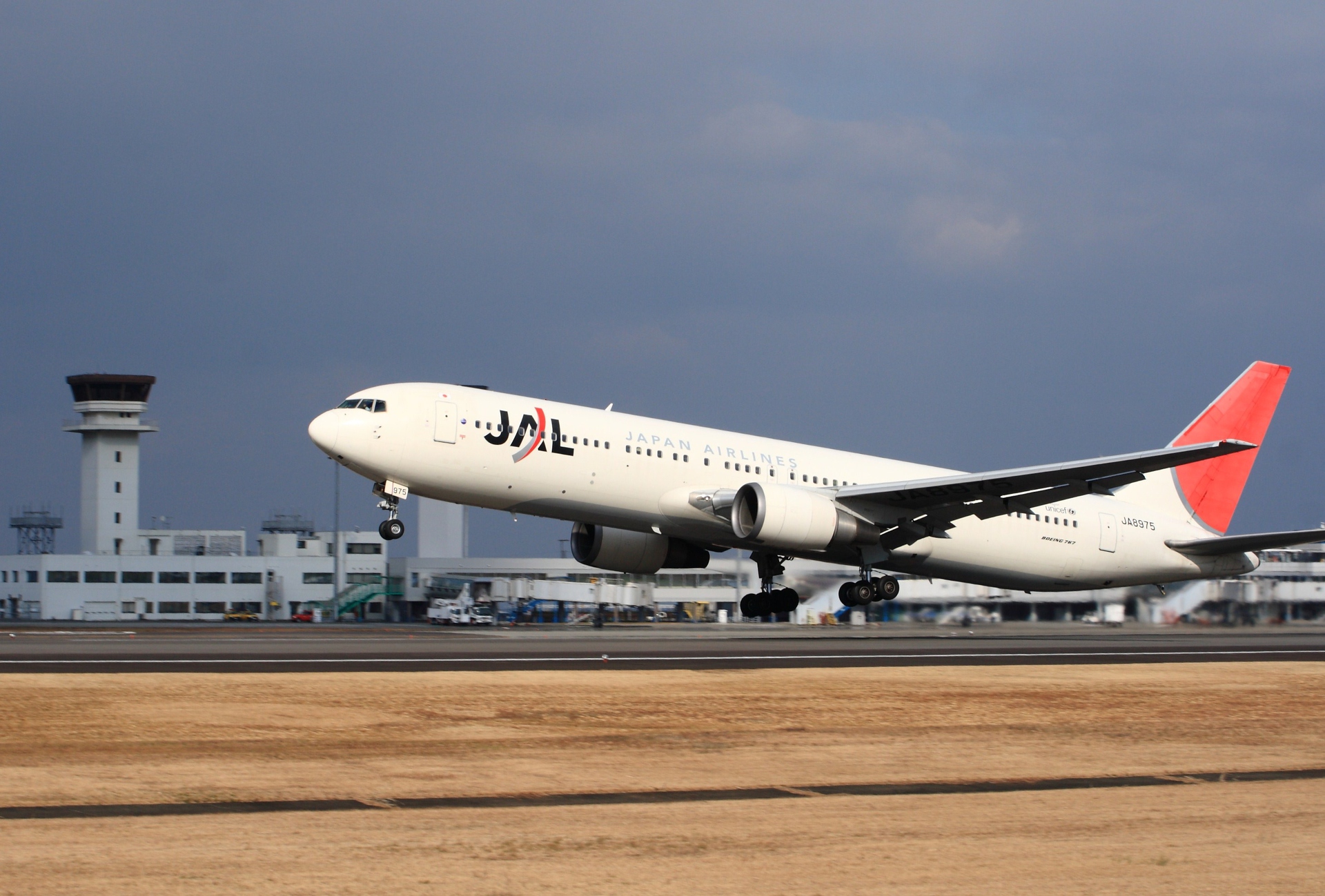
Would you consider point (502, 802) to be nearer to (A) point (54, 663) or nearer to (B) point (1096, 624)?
(A) point (54, 663)

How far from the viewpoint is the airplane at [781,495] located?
108ft

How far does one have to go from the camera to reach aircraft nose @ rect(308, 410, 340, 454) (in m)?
32.6

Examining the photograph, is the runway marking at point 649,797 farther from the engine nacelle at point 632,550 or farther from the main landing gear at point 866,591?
the engine nacelle at point 632,550

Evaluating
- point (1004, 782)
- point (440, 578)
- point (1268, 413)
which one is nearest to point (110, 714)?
point (1004, 782)

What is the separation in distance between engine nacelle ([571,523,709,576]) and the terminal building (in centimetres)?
1336

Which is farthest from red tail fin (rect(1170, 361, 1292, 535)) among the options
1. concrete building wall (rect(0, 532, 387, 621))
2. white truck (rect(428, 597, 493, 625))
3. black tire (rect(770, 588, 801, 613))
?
concrete building wall (rect(0, 532, 387, 621))

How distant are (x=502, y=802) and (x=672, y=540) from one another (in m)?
27.5

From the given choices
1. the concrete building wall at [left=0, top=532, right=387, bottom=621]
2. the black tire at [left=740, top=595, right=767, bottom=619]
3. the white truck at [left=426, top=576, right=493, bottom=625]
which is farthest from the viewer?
the concrete building wall at [left=0, top=532, right=387, bottom=621]

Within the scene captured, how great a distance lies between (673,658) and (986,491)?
1201 centimetres

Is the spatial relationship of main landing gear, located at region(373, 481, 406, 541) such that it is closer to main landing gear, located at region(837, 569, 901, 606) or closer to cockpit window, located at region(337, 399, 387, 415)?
cockpit window, located at region(337, 399, 387, 415)

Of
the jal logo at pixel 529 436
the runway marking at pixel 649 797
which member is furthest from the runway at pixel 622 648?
the runway marking at pixel 649 797

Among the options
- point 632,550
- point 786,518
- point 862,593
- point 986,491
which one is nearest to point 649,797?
point 786,518

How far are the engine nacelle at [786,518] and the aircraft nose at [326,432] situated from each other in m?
10.2

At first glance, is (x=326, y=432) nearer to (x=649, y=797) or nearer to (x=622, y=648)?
(x=622, y=648)
